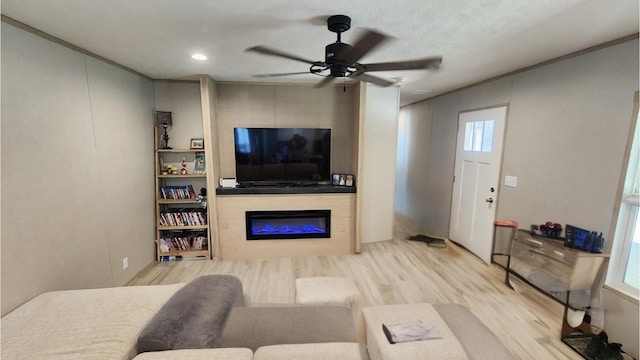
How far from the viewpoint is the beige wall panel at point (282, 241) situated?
143 inches

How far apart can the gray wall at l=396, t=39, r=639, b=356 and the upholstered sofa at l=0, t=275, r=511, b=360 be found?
1672 millimetres

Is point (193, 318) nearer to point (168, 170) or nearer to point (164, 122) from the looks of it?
point (168, 170)

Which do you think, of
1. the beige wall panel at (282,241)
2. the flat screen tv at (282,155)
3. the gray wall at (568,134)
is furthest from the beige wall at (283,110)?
the gray wall at (568,134)

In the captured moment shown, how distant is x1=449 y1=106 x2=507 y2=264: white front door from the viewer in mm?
3424

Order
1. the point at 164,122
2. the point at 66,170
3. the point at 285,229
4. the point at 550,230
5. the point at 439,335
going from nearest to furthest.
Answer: the point at 439,335 < the point at 66,170 < the point at 550,230 < the point at 164,122 < the point at 285,229

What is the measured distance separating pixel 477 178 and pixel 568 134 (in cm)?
128

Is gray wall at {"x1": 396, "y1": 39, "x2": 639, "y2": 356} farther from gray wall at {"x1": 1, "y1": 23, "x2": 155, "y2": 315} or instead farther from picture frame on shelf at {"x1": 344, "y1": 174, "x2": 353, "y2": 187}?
gray wall at {"x1": 1, "y1": 23, "x2": 155, "y2": 315}

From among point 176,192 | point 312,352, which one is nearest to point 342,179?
point 176,192

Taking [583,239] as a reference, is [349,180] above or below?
above

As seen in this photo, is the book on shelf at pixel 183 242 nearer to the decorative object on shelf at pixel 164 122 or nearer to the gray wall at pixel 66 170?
the gray wall at pixel 66 170

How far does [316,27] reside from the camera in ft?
6.28

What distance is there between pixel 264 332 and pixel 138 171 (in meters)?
2.68

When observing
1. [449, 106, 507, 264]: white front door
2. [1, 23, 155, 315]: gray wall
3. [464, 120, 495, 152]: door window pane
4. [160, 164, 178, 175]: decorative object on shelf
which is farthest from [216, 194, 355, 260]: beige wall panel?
[464, 120, 495, 152]: door window pane

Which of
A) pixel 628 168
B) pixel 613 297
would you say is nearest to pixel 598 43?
pixel 628 168
